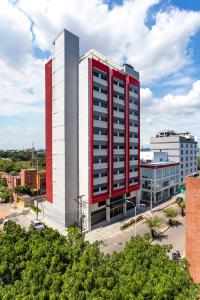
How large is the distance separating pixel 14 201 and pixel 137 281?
5137 cm

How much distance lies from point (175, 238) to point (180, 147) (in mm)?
38222

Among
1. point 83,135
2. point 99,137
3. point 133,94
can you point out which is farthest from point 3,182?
point 133,94

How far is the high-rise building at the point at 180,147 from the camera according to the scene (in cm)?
6412

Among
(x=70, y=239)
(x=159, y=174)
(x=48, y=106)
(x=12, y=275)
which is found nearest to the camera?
(x=12, y=275)

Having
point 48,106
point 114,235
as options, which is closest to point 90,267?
point 114,235

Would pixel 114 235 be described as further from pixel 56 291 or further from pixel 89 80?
pixel 89 80

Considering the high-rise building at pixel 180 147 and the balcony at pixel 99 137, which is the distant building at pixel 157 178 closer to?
the high-rise building at pixel 180 147

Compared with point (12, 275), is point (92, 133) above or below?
above

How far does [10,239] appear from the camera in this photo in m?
19.4

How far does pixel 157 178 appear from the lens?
5216 cm

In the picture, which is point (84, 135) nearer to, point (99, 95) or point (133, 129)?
point (99, 95)

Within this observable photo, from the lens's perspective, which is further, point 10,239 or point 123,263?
point 10,239

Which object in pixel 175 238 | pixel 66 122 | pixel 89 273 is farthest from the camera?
pixel 66 122

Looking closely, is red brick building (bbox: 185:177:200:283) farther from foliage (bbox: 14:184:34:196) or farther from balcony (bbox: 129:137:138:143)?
foliage (bbox: 14:184:34:196)
